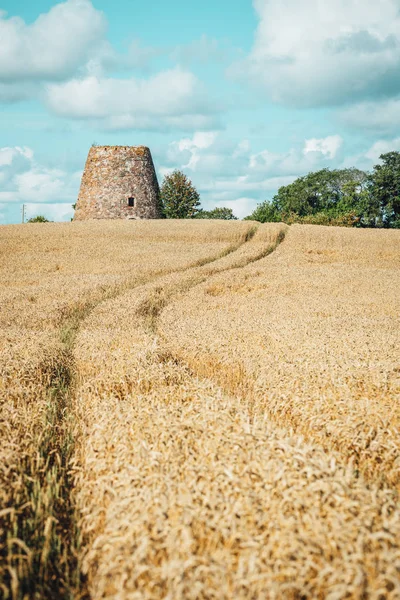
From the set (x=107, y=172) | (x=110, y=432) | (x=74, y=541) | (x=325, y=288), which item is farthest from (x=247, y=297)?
(x=107, y=172)

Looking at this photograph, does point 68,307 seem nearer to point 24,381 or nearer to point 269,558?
point 24,381

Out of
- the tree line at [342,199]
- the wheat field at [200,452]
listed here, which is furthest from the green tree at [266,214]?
the wheat field at [200,452]

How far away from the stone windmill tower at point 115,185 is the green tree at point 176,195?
6.03m

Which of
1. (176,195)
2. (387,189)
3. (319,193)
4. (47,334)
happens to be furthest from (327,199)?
(47,334)

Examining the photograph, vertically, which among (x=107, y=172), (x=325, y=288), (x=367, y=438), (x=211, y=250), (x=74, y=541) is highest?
(x=107, y=172)

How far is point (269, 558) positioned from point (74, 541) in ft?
5.64

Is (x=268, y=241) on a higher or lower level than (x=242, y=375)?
higher

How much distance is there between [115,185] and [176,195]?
9636mm

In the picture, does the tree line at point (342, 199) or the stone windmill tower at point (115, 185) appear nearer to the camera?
the stone windmill tower at point (115, 185)

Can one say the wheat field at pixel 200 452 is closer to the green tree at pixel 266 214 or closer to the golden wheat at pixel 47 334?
the golden wheat at pixel 47 334

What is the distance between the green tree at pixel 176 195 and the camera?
52.8 m

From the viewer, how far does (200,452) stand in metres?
3.84

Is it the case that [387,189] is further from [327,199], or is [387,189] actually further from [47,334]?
[47,334]

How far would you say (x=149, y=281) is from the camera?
62.7 ft
